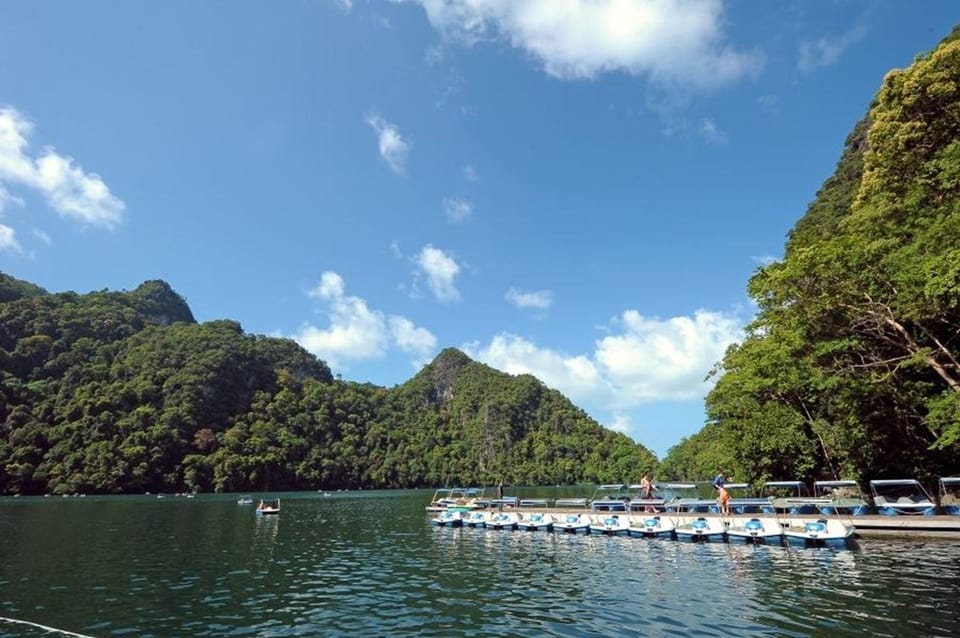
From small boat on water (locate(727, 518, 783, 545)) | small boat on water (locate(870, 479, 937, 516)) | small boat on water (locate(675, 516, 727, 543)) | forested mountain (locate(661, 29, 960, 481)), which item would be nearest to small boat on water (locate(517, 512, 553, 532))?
small boat on water (locate(675, 516, 727, 543))

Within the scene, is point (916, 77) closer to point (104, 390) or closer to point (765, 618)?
point (765, 618)

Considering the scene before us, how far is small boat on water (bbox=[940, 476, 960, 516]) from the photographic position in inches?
1208

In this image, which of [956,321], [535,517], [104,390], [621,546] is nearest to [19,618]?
[621,546]

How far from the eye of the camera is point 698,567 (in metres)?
25.1

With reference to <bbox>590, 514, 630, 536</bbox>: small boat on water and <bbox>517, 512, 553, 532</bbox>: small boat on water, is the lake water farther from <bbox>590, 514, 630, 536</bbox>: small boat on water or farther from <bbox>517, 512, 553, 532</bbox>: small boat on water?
<bbox>517, 512, 553, 532</bbox>: small boat on water

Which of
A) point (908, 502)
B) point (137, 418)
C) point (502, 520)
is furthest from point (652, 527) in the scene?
point (137, 418)

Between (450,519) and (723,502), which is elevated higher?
(723,502)

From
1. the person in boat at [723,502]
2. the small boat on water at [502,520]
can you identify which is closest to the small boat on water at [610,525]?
the person in boat at [723,502]

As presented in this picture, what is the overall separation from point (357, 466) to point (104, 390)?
81194 mm

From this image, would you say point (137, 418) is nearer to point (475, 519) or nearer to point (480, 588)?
point (475, 519)

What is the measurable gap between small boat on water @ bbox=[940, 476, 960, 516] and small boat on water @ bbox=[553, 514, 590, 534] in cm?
2240

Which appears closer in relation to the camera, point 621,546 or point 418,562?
point 418,562

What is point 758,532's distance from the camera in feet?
105

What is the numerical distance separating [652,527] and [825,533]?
11176 millimetres
